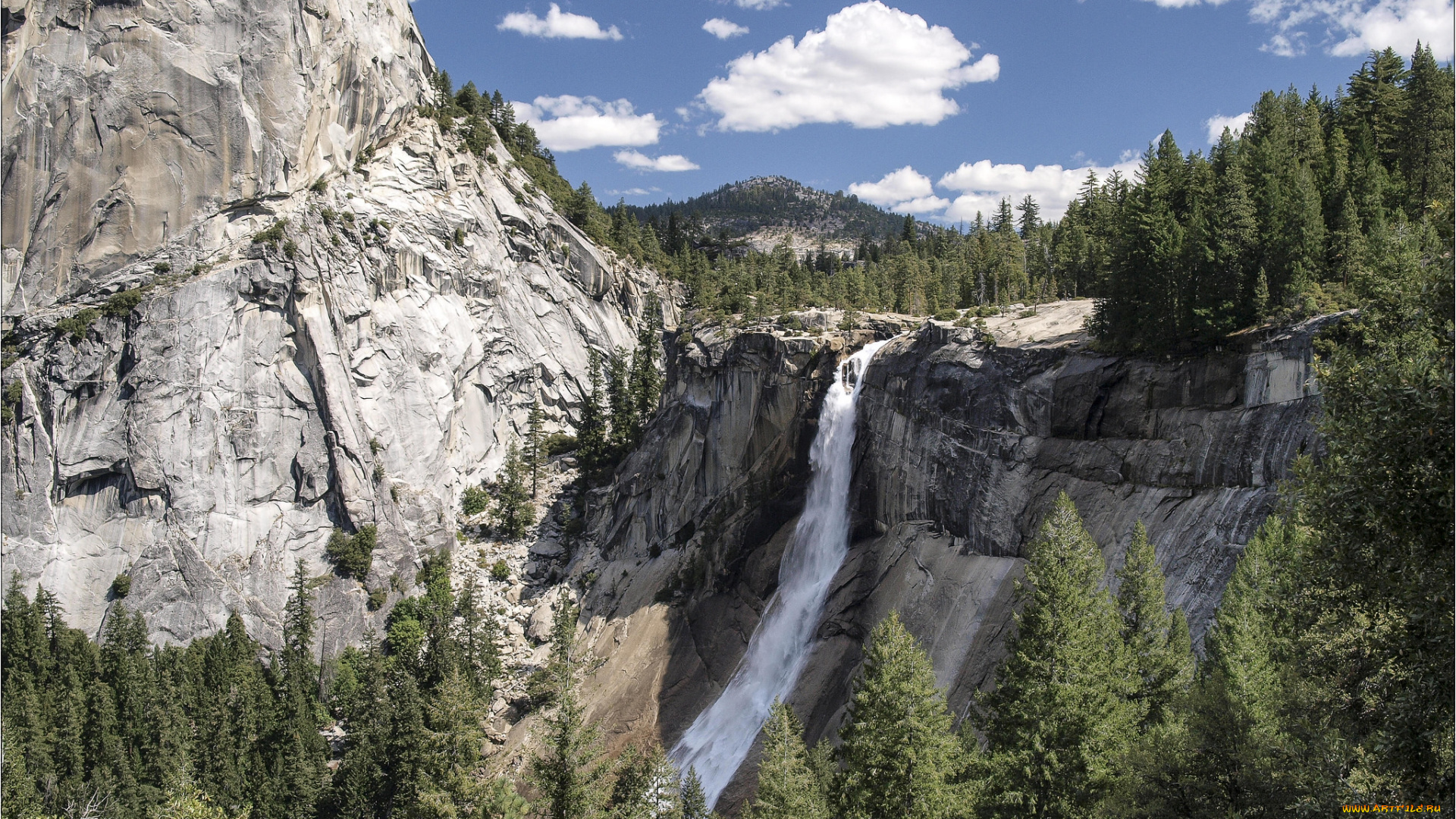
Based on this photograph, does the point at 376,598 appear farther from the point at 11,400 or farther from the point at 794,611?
the point at 794,611

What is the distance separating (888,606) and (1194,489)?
16565mm

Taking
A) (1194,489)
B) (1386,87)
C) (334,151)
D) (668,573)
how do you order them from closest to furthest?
(1194,489), (1386,87), (668,573), (334,151)

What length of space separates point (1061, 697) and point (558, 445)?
238 ft

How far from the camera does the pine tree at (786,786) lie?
23.5 metres

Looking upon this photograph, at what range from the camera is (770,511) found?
194 feet

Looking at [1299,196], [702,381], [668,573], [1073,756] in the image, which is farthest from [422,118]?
[1073,756]

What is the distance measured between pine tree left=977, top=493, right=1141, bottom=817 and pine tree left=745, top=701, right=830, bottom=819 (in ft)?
16.3

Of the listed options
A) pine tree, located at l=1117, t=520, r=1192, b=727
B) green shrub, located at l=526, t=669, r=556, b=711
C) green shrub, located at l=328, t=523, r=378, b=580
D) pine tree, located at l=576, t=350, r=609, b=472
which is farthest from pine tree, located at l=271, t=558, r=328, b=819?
pine tree, located at l=1117, t=520, r=1192, b=727

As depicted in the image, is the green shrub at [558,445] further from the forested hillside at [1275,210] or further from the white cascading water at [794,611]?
the forested hillside at [1275,210]

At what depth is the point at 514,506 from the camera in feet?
255

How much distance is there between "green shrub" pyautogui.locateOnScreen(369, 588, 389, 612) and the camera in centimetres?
6994

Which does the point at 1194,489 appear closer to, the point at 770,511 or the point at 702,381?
the point at 770,511

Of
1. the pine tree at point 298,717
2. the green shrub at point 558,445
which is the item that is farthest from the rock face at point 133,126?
the green shrub at point 558,445

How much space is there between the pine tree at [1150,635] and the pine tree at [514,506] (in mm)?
59668
